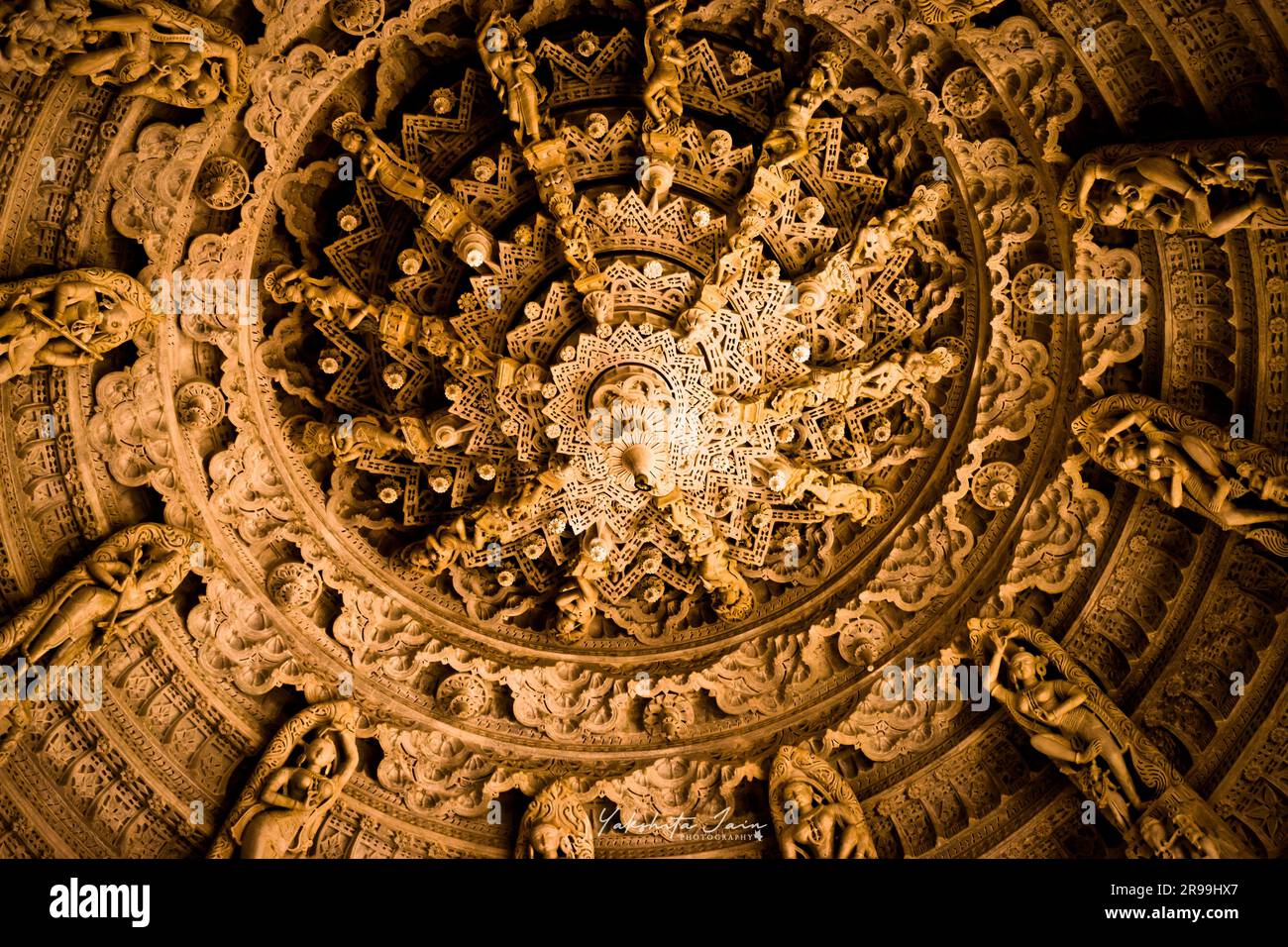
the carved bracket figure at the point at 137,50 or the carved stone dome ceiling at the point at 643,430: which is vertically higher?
the carved bracket figure at the point at 137,50

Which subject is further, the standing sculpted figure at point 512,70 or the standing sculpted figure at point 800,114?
the standing sculpted figure at point 800,114

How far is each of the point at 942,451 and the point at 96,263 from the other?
27.0ft

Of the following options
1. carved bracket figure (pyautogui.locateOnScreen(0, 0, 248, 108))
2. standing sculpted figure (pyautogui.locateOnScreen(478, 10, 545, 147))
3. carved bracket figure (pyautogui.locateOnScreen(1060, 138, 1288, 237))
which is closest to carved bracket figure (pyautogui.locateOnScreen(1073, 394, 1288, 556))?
carved bracket figure (pyautogui.locateOnScreen(1060, 138, 1288, 237))

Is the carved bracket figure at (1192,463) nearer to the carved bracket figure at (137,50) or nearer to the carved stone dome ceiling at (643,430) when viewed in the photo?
the carved stone dome ceiling at (643,430)

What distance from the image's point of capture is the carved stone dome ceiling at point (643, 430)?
31.3 feet

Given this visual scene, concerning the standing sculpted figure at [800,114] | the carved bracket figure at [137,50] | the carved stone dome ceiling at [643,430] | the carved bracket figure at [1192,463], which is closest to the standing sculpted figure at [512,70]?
the carved stone dome ceiling at [643,430]

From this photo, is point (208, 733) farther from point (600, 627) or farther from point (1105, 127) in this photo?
point (1105, 127)

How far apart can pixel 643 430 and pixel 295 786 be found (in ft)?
15.5

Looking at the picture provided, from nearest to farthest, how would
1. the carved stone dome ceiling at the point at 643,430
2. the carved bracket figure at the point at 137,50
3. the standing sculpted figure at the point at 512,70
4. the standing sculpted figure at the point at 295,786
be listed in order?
the carved bracket figure at the point at 137,50, the carved stone dome ceiling at the point at 643,430, the standing sculpted figure at the point at 295,786, the standing sculpted figure at the point at 512,70

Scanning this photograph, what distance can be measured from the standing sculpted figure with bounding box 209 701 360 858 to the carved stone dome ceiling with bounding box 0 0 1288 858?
0.19 feet

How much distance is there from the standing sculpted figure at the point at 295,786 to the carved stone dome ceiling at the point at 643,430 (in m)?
0.06

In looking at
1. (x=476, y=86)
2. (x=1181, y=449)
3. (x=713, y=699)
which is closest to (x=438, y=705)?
(x=713, y=699)
